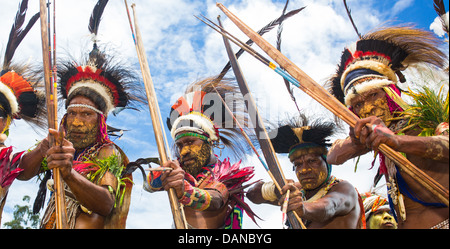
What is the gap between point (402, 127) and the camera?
324 centimetres

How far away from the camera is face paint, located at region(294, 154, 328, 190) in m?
4.11

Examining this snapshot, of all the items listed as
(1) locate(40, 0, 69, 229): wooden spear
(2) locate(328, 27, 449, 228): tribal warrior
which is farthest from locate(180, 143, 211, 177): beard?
(1) locate(40, 0, 69, 229): wooden spear

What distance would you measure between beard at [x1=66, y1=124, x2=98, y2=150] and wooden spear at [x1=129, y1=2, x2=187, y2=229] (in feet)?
3.81

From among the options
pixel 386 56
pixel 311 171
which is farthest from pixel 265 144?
pixel 386 56

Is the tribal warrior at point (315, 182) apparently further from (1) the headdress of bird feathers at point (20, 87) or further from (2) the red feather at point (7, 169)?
(1) the headdress of bird feathers at point (20, 87)

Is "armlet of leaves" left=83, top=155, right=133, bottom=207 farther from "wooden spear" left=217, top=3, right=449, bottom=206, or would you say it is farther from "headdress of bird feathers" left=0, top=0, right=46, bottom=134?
"wooden spear" left=217, top=3, right=449, bottom=206

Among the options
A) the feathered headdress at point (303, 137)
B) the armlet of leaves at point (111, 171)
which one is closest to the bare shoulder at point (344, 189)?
the feathered headdress at point (303, 137)

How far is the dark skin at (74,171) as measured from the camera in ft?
10.2

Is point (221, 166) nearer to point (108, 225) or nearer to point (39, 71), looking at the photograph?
point (108, 225)

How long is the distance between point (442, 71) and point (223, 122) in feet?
7.32

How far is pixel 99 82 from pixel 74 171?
1239 mm

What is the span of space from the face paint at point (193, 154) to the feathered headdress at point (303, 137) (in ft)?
2.30

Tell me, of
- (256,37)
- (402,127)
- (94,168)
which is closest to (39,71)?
(94,168)

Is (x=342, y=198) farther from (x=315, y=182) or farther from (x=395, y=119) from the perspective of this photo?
(x=395, y=119)
